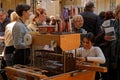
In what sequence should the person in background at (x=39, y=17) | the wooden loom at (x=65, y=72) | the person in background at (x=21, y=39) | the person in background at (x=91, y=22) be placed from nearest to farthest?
the wooden loom at (x=65, y=72), the person in background at (x=21, y=39), the person in background at (x=39, y=17), the person in background at (x=91, y=22)

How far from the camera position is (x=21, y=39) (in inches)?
126

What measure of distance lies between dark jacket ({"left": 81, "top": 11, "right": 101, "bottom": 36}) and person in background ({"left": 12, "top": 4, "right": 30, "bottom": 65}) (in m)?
1.68

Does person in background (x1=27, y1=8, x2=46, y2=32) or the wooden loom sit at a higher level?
person in background (x1=27, y1=8, x2=46, y2=32)

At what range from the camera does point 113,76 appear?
441cm

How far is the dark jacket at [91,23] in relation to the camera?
188 inches

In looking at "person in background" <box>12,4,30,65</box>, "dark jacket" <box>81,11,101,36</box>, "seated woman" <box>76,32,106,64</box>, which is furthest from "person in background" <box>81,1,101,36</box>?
"person in background" <box>12,4,30,65</box>

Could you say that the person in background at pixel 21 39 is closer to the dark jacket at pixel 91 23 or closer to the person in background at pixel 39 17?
the person in background at pixel 39 17

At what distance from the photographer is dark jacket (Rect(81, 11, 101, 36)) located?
4773mm

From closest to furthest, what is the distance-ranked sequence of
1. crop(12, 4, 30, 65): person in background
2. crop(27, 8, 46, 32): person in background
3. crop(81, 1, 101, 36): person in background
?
crop(12, 4, 30, 65): person in background < crop(27, 8, 46, 32): person in background < crop(81, 1, 101, 36): person in background

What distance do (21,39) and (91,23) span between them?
1.94 m

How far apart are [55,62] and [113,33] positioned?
6.22 feet

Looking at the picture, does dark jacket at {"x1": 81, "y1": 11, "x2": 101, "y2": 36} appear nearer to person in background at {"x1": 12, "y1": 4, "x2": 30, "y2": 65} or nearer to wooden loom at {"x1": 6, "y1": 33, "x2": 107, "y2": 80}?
person in background at {"x1": 12, "y1": 4, "x2": 30, "y2": 65}

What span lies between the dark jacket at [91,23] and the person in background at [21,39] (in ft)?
5.52

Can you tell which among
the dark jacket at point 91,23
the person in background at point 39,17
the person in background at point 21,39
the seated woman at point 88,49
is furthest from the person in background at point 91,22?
the person in background at point 21,39
